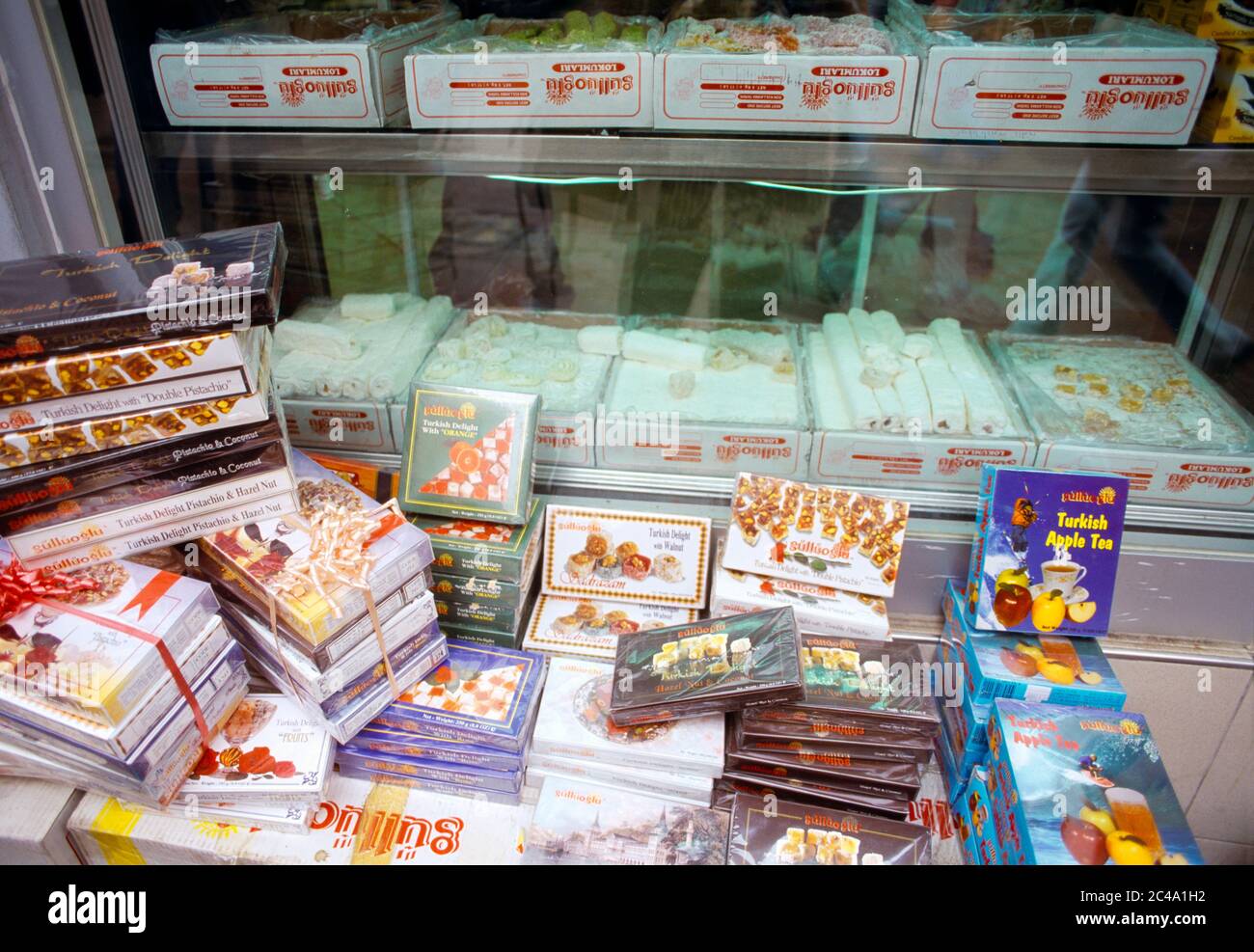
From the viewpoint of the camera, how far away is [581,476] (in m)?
2.16

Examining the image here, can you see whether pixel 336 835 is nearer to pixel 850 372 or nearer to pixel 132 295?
pixel 132 295

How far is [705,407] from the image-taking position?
7.05 ft

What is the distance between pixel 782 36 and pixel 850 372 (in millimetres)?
830

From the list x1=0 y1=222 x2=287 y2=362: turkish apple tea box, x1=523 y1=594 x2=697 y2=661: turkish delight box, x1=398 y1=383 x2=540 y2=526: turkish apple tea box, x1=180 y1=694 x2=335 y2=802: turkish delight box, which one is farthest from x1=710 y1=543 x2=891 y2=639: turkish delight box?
x1=0 y1=222 x2=287 y2=362: turkish apple tea box

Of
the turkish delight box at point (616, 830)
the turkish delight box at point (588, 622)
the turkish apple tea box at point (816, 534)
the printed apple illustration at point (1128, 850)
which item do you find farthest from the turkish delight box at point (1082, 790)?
the turkish delight box at point (588, 622)

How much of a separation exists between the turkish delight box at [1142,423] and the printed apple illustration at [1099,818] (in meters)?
0.82

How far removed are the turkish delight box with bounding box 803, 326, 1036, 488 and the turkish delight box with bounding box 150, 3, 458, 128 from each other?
1311 mm

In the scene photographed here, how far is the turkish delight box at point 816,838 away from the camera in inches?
62.2

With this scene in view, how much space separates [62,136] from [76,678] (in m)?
1.27

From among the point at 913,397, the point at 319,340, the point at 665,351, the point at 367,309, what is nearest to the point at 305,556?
the point at 319,340

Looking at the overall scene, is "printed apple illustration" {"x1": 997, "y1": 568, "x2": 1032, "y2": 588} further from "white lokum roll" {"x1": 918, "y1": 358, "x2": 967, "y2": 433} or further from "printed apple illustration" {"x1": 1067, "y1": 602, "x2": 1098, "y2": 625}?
"white lokum roll" {"x1": 918, "y1": 358, "x2": 967, "y2": 433}
